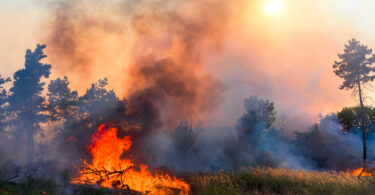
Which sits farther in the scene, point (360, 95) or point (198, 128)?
point (198, 128)

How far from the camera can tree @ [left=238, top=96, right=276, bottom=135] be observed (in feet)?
114

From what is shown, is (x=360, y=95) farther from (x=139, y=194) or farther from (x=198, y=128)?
(x=139, y=194)

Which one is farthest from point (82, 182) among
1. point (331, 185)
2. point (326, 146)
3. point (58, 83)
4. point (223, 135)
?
point (326, 146)

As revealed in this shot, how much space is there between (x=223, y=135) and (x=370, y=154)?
22096mm

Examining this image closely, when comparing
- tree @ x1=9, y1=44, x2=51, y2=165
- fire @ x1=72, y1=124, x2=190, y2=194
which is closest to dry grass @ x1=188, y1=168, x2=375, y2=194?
fire @ x1=72, y1=124, x2=190, y2=194

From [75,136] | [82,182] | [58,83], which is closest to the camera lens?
[82,182]

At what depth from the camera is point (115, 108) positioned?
31.7 m

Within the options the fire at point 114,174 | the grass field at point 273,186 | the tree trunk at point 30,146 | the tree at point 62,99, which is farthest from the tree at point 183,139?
the tree at point 62,99

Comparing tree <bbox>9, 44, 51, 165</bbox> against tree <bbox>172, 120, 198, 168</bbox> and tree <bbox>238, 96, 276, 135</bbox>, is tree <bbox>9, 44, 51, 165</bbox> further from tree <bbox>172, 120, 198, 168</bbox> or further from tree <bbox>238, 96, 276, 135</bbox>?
tree <bbox>238, 96, 276, 135</bbox>

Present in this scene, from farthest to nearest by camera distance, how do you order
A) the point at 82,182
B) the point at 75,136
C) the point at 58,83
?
the point at 58,83, the point at 75,136, the point at 82,182

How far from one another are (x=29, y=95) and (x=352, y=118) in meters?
49.4

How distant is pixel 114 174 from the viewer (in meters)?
15.5

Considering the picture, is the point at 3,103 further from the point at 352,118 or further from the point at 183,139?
the point at 352,118

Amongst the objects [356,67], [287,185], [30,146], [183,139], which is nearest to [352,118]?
[356,67]
